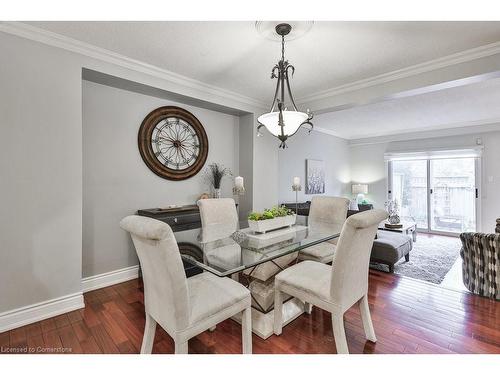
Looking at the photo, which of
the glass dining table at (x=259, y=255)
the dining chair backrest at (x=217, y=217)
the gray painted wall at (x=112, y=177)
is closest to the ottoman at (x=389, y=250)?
the glass dining table at (x=259, y=255)

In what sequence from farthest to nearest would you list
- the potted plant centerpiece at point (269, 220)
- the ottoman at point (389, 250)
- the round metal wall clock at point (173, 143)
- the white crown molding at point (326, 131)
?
the white crown molding at point (326, 131) → the ottoman at point (389, 250) → the round metal wall clock at point (173, 143) → the potted plant centerpiece at point (269, 220)

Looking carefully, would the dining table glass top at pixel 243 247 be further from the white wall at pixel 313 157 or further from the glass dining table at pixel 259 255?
the white wall at pixel 313 157

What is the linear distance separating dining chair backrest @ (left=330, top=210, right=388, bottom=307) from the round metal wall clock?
7.99 ft

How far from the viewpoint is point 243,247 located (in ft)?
6.09

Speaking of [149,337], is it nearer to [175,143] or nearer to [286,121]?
[286,121]

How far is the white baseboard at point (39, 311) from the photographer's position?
1956mm

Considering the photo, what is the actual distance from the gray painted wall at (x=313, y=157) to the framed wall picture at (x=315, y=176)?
0.36 feet

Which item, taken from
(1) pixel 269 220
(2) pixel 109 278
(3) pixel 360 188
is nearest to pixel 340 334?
(1) pixel 269 220

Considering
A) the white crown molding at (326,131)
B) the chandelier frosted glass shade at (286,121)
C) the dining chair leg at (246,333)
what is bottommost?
the dining chair leg at (246,333)

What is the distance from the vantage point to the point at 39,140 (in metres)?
2.08

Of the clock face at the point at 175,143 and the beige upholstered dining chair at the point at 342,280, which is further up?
the clock face at the point at 175,143

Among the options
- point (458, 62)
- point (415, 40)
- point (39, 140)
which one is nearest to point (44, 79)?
point (39, 140)

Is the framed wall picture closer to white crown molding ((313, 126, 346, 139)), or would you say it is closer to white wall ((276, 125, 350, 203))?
white wall ((276, 125, 350, 203))

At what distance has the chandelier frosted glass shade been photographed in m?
2.02
